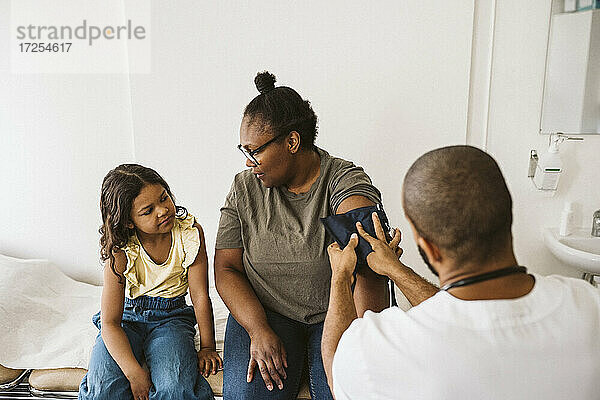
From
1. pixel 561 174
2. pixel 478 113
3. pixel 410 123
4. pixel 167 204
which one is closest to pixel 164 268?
pixel 167 204

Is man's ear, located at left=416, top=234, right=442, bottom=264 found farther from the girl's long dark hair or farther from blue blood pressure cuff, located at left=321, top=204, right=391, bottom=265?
the girl's long dark hair

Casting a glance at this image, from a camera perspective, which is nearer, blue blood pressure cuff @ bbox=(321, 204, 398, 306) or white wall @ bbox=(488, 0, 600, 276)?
blue blood pressure cuff @ bbox=(321, 204, 398, 306)

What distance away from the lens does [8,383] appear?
197 centimetres

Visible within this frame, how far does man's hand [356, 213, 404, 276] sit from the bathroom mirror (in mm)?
1196

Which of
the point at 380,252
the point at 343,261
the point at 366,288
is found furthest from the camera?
the point at 366,288

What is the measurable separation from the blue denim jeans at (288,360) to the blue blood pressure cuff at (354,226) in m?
0.34

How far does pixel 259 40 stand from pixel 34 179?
3.83 feet

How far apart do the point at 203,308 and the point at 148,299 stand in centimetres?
19

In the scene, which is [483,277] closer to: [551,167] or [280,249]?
[280,249]

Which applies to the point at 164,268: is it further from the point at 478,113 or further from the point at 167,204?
the point at 478,113

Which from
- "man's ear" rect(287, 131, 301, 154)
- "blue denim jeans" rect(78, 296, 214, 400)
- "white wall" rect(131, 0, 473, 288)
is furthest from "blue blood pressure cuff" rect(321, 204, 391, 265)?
"white wall" rect(131, 0, 473, 288)

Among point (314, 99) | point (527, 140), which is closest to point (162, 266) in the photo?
point (314, 99)

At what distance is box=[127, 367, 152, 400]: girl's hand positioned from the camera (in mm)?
1762

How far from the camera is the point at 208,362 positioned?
1.86 metres
